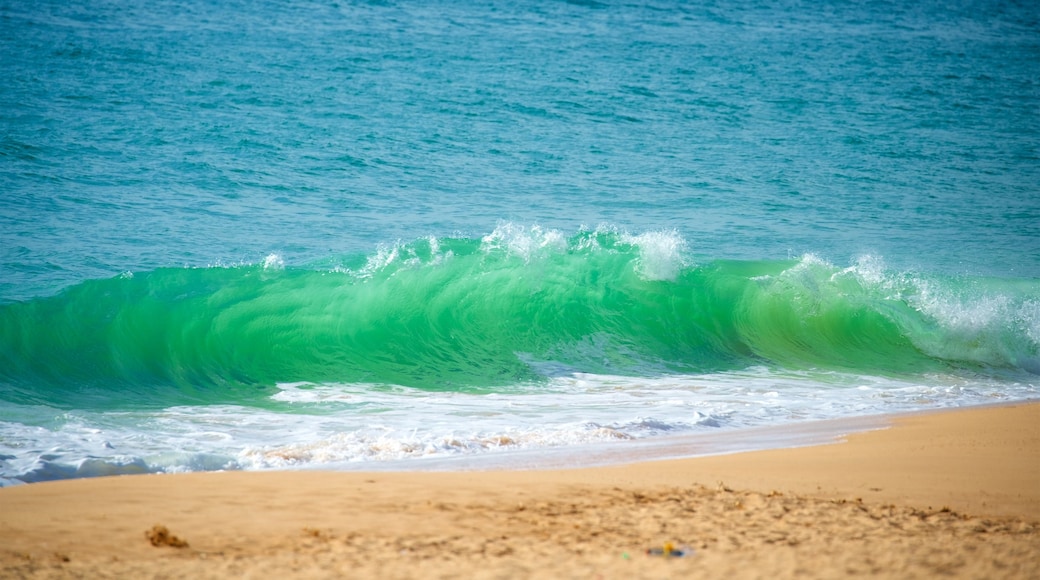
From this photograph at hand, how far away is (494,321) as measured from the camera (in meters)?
10.6

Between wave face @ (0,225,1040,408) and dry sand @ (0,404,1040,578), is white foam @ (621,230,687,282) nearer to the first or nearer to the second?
wave face @ (0,225,1040,408)

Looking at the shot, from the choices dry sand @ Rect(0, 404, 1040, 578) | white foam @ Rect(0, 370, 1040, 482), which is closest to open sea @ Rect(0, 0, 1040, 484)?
white foam @ Rect(0, 370, 1040, 482)

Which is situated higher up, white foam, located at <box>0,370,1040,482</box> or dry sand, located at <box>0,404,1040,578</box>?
white foam, located at <box>0,370,1040,482</box>

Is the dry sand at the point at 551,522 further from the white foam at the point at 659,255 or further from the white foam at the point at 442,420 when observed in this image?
the white foam at the point at 659,255

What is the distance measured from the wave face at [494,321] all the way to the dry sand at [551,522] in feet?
11.6

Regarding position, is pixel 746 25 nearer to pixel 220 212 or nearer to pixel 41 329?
pixel 220 212

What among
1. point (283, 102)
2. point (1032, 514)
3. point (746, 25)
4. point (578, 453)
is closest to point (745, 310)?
point (578, 453)

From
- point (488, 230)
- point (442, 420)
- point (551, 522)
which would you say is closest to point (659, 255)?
point (488, 230)

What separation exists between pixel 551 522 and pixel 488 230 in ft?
32.7

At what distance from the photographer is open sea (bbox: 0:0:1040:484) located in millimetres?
7254

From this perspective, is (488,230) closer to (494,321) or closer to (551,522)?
(494,321)

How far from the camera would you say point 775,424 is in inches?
264

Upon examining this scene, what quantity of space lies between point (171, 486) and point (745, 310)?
8460 mm

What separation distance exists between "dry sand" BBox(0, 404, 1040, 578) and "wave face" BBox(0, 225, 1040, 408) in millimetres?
3539
